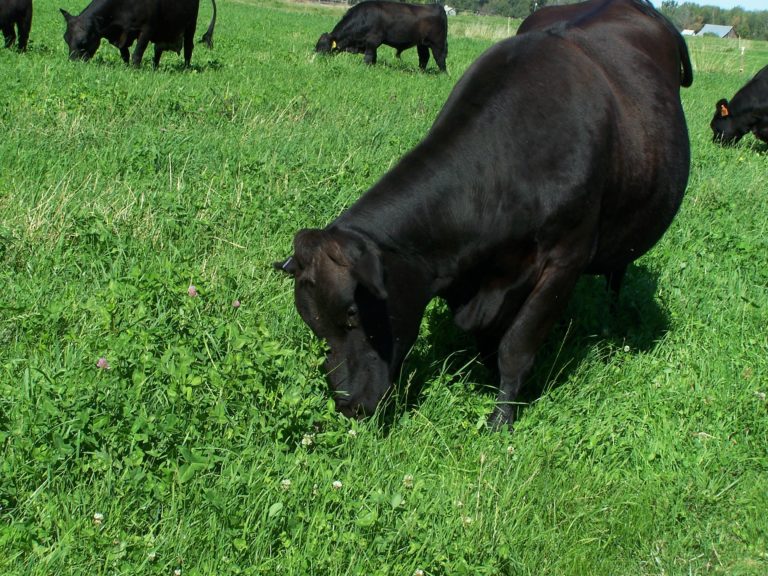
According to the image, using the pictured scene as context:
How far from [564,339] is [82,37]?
36.7 ft

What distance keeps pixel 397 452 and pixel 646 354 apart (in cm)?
213

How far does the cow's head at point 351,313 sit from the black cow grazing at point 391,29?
18068mm

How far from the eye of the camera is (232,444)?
140 inches

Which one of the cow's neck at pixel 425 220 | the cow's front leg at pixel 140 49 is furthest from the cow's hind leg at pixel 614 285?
the cow's front leg at pixel 140 49

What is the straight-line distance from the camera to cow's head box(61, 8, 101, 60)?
13.6 metres

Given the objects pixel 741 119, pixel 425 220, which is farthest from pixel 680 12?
pixel 425 220

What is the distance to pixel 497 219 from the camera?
412cm

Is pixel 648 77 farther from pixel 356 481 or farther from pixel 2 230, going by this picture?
pixel 2 230

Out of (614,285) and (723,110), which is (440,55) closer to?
(723,110)

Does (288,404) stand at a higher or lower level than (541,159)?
lower

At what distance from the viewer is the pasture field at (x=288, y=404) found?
3.12 meters

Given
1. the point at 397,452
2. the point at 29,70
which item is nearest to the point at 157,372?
the point at 397,452

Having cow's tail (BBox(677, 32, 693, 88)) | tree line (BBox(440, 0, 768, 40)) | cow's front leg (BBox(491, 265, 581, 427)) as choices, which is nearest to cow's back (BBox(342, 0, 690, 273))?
cow's front leg (BBox(491, 265, 581, 427))

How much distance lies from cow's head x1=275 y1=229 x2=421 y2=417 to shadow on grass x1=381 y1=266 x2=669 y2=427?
12.9 inches
